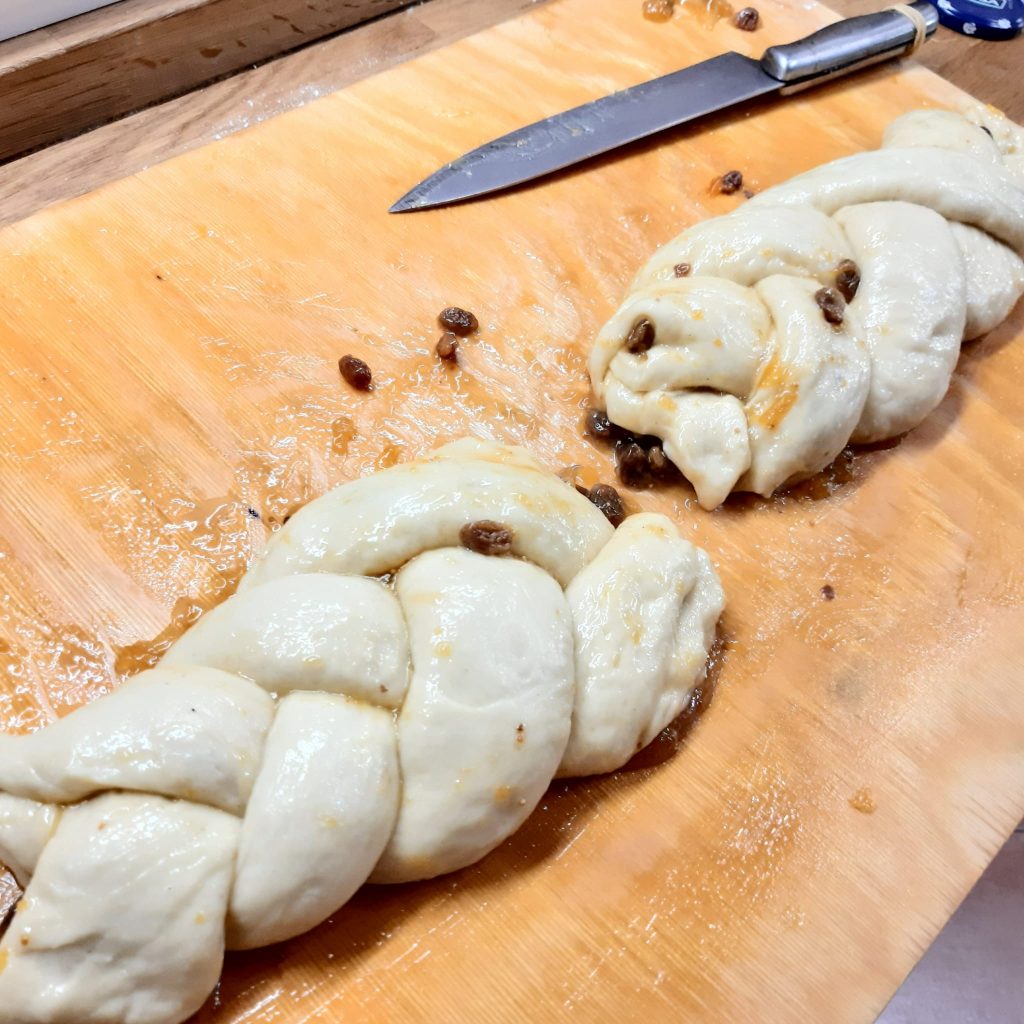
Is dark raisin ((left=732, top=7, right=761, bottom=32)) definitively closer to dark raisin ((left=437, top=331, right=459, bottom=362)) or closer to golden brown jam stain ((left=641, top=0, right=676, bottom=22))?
golden brown jam stain ((left=641, top=0, right=676, bottom=22))

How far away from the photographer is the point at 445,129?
9.07ft

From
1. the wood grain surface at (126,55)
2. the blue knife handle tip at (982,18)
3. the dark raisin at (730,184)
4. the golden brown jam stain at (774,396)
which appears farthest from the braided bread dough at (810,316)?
the wood grain surface at (126,55)

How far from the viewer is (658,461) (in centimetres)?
214

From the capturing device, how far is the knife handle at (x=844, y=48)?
2887mm

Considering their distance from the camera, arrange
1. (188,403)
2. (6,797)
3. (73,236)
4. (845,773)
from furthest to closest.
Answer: (73,236)
(188,403)
(845,773)
(6,797)

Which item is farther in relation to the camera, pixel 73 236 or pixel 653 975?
pixel 73 236

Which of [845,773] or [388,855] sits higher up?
[388,855]

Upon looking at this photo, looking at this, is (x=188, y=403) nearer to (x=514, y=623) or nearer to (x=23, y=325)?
(x=23, y=325)

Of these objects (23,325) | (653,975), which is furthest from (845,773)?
(23,325)

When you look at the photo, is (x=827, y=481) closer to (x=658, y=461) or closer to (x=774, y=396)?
(x=774, y=396)

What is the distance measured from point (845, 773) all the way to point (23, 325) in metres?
2.03

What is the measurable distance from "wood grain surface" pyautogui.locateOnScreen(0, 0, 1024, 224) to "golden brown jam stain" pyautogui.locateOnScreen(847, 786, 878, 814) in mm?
2413

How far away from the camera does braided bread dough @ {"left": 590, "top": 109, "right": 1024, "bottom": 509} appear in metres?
2.07

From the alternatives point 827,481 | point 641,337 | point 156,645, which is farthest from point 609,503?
point 156,645
